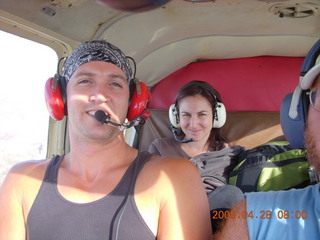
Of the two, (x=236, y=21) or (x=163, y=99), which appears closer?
(x=236, y=21)

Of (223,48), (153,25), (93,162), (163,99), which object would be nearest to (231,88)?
(223,48)

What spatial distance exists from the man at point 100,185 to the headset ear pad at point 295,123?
1.54 ft

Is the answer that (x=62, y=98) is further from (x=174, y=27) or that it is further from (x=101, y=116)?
(x=174, y=27)

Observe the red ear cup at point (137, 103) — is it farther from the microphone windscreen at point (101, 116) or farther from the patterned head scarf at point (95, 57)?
the microphone windscreen at point (101, 116)

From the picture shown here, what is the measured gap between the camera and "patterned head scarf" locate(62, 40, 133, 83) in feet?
5.18

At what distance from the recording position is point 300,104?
45.5 inches

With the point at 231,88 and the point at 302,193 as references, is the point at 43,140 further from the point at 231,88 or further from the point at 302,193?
the point at 231,88

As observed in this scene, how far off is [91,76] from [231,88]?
1.99m

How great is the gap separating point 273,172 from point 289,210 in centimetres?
97

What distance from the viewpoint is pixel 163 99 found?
330cm

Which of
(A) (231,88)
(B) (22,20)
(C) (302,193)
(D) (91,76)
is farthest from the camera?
(A) (231,88)

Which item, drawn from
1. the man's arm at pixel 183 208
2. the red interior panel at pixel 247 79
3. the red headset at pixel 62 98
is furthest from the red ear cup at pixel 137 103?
the red interior panel at pixel 247 79

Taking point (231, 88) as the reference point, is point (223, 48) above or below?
above

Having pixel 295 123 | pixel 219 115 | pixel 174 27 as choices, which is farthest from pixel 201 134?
pixel 295 123
